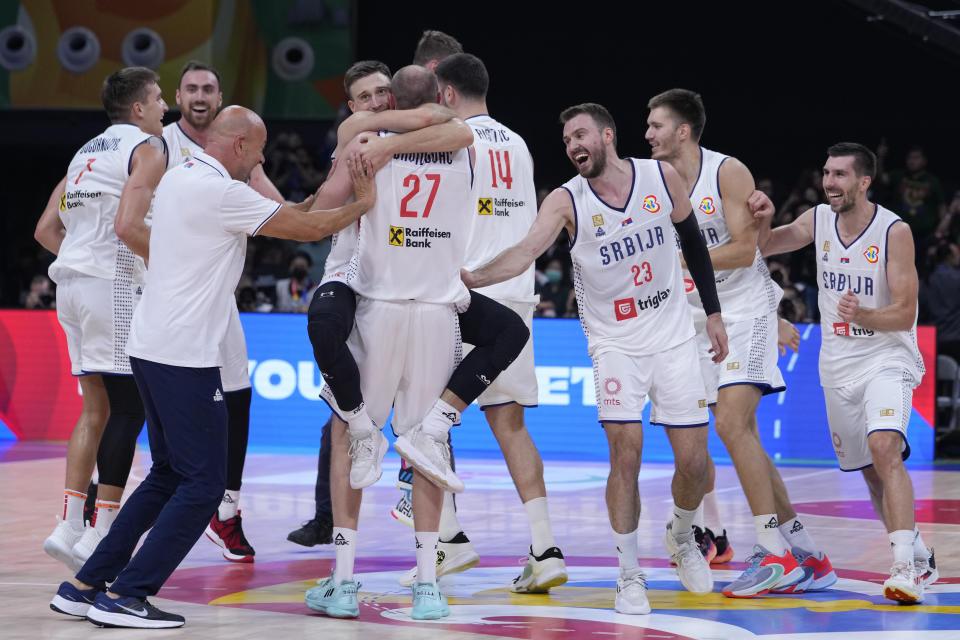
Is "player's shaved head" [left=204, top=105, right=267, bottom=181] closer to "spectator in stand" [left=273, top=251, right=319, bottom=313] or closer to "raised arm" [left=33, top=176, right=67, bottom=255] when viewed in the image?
"raised arm" [left=33, top=176, right=67, bottom=255]

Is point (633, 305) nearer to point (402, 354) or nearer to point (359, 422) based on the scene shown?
point (402, 354)

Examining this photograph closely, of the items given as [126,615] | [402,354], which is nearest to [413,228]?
Result: [402,354]

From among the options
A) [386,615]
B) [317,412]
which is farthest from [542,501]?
[317,412]

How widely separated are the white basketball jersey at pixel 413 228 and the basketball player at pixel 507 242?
83cm

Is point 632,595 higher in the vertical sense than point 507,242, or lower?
lower

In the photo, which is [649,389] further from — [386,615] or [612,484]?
[386,615]

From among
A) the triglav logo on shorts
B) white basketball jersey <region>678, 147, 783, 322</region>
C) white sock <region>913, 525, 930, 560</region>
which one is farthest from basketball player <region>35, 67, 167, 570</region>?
white sock <region>913, 525, 930, 560</region>

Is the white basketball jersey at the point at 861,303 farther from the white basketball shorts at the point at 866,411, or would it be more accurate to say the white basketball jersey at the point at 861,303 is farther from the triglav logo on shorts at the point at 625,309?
the triglav logo on shorts at the point at 625,309

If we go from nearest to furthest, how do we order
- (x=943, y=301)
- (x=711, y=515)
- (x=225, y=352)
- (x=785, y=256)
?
(x=225, y=352) < (x=711, y=515) < (x=943, y=301) < (x=785, y=256)

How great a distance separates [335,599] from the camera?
→ 5285mm

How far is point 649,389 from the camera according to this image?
232 inches

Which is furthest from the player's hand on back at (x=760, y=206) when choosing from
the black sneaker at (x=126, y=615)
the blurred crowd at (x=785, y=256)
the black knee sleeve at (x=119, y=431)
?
the blurred crowd at (x=785, y=256)

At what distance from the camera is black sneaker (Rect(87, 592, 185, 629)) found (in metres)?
5.00

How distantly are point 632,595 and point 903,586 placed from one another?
120cm
